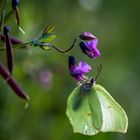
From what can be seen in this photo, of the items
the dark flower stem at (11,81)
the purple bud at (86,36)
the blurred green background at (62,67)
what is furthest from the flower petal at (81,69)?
the blurred green background at (62,67)

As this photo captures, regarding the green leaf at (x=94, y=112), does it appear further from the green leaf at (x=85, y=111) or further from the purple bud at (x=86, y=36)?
the purple bud at (x=86, y=36)

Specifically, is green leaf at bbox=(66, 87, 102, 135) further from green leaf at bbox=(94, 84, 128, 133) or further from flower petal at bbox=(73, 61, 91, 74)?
flower petal at bbox=(73, 61, 91, 74)

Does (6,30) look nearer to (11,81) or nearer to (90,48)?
(11,81)

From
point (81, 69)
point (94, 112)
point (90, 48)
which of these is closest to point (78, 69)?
point (81, 69)

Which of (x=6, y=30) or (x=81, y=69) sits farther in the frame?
(x=81, y=69)

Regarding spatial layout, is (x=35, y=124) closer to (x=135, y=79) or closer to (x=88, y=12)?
(x=88, y=12)

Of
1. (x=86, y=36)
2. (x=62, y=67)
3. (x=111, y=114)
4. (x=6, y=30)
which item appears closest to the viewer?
(x=6, y=30)
